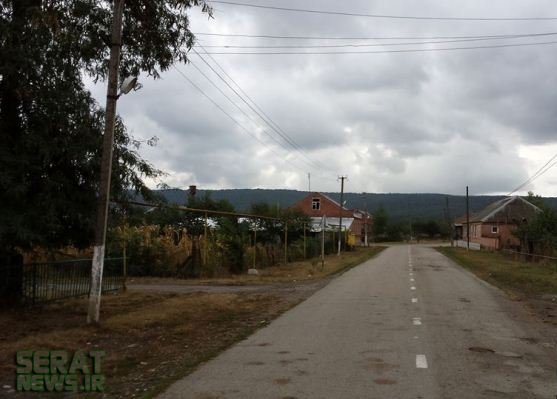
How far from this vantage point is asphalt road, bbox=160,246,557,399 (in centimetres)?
731

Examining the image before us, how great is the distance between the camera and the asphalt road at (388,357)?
7.31m

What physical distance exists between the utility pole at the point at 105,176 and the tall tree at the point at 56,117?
0.81 m

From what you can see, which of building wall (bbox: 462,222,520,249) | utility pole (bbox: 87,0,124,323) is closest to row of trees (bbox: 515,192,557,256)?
building wall (bbox: 462,222,520,249)

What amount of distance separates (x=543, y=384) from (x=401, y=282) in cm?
1666

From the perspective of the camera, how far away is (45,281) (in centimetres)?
1477

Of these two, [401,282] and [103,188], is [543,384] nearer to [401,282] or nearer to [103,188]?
[103,188]

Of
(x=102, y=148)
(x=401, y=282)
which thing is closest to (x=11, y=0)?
(x=102, y=148)

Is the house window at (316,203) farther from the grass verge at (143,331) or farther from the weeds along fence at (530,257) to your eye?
the grass verge at (143,331)

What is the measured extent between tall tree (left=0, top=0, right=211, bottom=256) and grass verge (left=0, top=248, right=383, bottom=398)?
1.75 m

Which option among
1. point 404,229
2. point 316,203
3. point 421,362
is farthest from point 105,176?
point 404,229

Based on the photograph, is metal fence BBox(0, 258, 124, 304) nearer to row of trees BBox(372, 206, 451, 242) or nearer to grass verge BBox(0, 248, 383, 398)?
grass verge BBox(0, 248, 383, 398)

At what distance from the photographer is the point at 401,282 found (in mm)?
24234

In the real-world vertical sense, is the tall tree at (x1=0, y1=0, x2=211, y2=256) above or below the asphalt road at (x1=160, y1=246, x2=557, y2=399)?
above

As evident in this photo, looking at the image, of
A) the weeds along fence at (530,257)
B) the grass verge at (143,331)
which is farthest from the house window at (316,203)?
the grass verge at (143,331)
